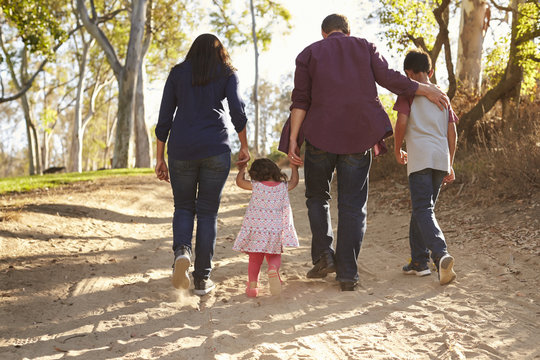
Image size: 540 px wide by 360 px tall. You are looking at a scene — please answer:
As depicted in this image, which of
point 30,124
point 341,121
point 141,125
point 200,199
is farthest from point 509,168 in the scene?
point 30,124

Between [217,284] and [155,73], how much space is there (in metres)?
29.5

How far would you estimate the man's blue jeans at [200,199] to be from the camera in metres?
4.22

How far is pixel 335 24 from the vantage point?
14.1 feet

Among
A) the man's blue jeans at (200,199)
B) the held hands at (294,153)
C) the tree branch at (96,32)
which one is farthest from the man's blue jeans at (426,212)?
the tree branch at (96,32)

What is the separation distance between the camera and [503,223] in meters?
5.98

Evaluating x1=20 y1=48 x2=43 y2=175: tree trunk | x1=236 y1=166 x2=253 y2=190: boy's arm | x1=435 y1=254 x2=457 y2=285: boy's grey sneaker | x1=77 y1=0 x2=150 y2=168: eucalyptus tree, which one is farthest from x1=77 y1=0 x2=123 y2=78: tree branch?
x1=435 y1=254 x2=457 y2=285: boy's grey sneaker

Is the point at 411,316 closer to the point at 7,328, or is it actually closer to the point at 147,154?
the point at 7,328

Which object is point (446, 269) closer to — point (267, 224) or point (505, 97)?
point (267, 224)

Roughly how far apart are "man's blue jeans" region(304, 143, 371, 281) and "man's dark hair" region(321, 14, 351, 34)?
1.00 m

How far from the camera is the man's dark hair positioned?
4.29 meters

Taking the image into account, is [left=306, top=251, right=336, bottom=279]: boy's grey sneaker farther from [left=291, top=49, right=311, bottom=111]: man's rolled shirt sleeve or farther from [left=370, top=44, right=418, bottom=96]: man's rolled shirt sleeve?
[left=370, top=44, right=418, bottom=96]: man's rolled shirt sleeve

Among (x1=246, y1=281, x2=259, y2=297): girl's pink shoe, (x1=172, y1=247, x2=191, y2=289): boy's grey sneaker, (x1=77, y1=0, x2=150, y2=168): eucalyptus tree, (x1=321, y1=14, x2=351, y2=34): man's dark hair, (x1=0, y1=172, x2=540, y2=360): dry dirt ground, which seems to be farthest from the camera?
(x1=77, y1=0, x2=150, y2=168): eucalyptus tree

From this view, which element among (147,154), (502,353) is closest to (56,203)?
(502,353)

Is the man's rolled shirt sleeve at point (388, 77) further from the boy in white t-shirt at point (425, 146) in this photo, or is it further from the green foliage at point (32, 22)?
the green foliage at point (32, 22)
